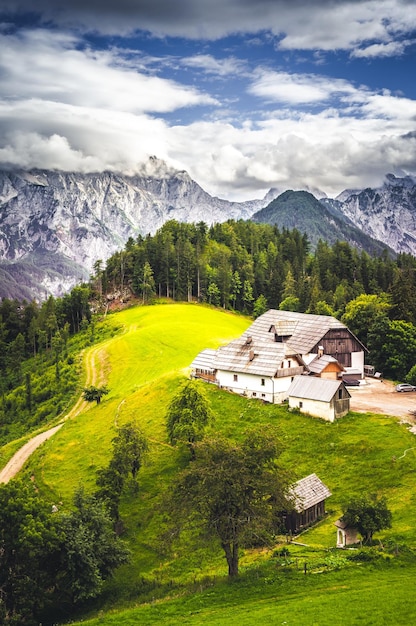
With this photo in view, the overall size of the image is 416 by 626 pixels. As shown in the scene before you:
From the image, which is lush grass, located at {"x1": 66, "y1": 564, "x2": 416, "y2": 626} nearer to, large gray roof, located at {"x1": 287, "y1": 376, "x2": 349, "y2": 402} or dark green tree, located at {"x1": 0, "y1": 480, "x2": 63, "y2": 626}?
dark green tree, located at {"x1": 0, "y1": 480, "x2": 63, "y2": 626}

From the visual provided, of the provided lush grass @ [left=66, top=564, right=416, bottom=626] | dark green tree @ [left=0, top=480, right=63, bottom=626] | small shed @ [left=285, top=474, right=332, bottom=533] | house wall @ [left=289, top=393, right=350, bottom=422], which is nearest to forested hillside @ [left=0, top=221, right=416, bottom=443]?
house wall @ [left=289, top=393, right=350, bottom=422]

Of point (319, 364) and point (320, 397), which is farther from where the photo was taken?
point (319, 364)

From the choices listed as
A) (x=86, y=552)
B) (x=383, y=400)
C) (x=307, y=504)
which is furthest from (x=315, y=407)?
(x=86, y=552)

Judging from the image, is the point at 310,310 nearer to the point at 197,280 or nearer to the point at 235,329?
the point at 235,329

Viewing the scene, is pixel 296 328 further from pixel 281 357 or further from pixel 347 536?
pixel 347 536

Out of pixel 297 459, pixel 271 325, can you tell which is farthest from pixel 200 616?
pixel 271 325

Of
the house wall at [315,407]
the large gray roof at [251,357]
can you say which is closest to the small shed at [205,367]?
the large gray roof at [251,357]

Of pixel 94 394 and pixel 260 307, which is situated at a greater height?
pixel 260 307
